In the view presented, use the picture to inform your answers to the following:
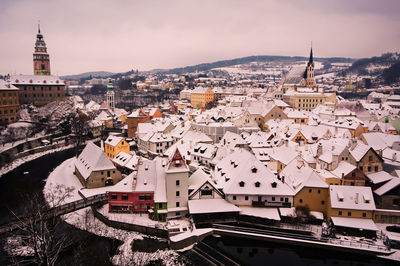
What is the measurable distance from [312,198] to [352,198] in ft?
15.4

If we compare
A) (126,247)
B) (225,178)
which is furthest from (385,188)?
(126,247)

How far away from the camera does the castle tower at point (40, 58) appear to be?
117812mm

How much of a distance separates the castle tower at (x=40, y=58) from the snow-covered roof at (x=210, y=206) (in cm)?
10837

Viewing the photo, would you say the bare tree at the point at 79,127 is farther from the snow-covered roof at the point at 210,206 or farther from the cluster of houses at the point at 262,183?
the snow-covered roof at the point at 210,206

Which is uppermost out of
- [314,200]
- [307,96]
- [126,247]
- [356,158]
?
[307,96]

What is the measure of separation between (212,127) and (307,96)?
49.3 metres

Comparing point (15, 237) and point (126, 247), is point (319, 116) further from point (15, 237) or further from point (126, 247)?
point (15, 237)

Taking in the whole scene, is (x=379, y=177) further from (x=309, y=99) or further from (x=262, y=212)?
(x=309, y=99)

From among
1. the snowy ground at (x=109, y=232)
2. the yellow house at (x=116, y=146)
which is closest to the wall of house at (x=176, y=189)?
the snowy ground at (x=109, y=232)

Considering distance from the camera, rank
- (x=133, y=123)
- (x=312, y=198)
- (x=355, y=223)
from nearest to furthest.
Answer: (x=355, y=223)
(x=312, y=198)
(x=133, y=123)

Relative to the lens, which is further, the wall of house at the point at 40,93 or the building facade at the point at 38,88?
the wall of house at the point at 40,93

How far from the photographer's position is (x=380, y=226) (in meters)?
35.4

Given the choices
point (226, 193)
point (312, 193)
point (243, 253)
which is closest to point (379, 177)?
point (312, 193)

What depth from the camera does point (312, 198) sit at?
38125 mm
